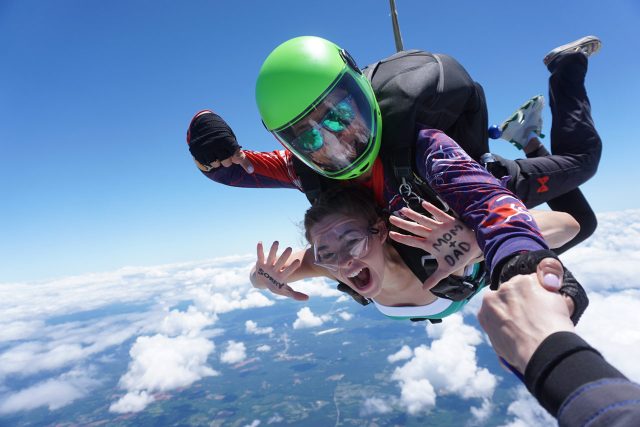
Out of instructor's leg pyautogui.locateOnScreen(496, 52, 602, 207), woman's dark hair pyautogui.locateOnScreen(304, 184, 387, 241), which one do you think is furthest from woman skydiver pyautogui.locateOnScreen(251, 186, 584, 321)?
instructor's leg pyautogui.locateOnScreen(496, 52, 602, 207)

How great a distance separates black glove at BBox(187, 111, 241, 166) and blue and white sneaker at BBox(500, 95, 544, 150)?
315cm

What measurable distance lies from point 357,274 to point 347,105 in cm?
167

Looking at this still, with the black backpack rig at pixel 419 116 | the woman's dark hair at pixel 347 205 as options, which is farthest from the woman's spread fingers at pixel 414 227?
the woman's dark hair at pixel 347 205

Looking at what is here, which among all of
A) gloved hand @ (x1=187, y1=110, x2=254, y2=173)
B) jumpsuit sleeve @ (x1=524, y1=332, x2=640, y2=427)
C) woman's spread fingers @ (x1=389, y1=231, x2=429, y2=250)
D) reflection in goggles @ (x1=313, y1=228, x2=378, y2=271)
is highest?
gloved hand @ (x1=187, y1=110, x2=254, y2=173)

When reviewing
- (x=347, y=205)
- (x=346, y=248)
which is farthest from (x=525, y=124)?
(x=346, y=248)

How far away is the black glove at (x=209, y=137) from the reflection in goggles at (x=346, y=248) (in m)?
1.27

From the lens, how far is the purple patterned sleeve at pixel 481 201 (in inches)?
59.8

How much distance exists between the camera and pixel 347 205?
10.4 feet

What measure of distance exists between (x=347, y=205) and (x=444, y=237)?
1252mm

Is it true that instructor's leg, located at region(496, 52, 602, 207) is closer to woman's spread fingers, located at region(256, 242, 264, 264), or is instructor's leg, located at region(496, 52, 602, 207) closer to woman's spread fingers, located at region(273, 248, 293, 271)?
woman's spread fingers, located at region(273, 248, 293, 271)

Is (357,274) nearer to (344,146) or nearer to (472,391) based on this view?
(344,146)

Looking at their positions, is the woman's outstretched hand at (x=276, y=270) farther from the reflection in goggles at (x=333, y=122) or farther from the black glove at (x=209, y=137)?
the reflection in goggles at (x=333, y=122)

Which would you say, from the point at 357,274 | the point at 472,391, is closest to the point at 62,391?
the point at 472,391

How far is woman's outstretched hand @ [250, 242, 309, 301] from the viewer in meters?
3.26
